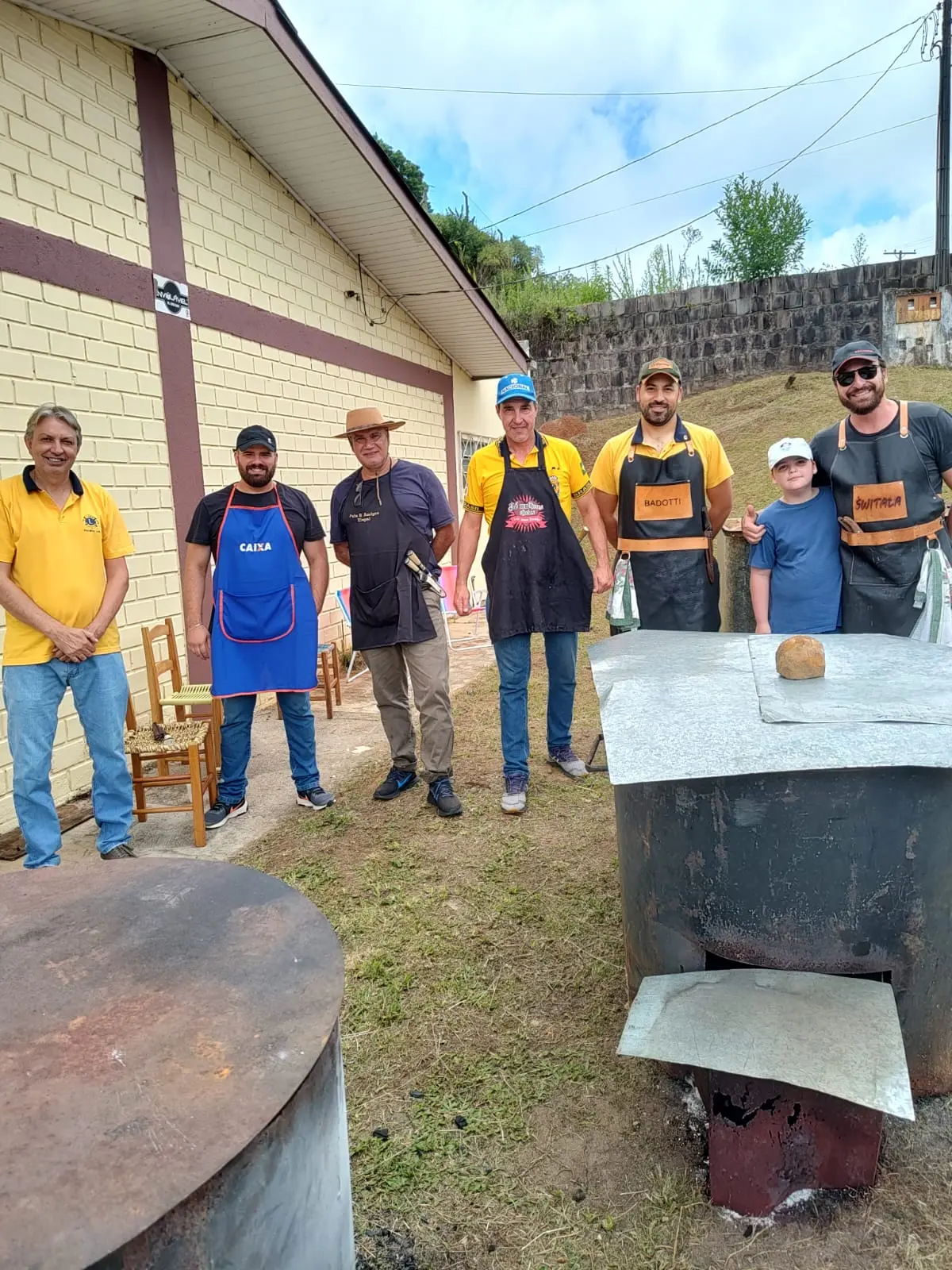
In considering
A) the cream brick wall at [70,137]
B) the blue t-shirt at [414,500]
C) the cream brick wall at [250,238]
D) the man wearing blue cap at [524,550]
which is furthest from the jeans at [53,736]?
the cream brick wall at [250,238]

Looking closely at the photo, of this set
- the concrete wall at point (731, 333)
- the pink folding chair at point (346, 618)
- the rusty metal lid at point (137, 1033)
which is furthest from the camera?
the concrete wall at point (731, 333)

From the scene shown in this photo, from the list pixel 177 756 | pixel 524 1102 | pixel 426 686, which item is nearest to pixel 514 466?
pixel 426 686

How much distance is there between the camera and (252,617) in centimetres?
413

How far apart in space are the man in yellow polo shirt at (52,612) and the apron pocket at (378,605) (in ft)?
3.73

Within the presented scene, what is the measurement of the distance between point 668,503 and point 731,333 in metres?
14.4

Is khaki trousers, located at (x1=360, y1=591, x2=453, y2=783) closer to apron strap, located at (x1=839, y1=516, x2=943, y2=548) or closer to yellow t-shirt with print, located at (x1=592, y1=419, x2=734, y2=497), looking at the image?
yellow t-shirt with print, located at (x1=592, y1=419, x2=734, y2=497)

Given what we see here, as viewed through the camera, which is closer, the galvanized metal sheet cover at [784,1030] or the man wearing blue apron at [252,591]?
the galvanized metal sheet cover at [784,1030]

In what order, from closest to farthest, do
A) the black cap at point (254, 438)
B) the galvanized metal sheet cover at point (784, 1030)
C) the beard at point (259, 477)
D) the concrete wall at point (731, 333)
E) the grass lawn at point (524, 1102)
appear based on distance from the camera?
the galvanized metal sheet cover at point (784, 1030), the grass lawn at point (524, 1102), the black cap at point (254, 438), the beard at point (259, 477), the concrete wall at point (731, 333)

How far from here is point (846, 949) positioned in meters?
1.92

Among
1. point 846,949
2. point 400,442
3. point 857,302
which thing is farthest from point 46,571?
point 857,302

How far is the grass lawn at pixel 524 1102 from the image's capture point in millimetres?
1836

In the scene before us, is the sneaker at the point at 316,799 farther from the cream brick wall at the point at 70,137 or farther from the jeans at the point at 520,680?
the cream brick wall at the point at 70,137

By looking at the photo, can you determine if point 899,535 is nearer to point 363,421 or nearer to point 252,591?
point 363,421

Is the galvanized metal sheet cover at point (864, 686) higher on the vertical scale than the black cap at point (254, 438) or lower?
lower
